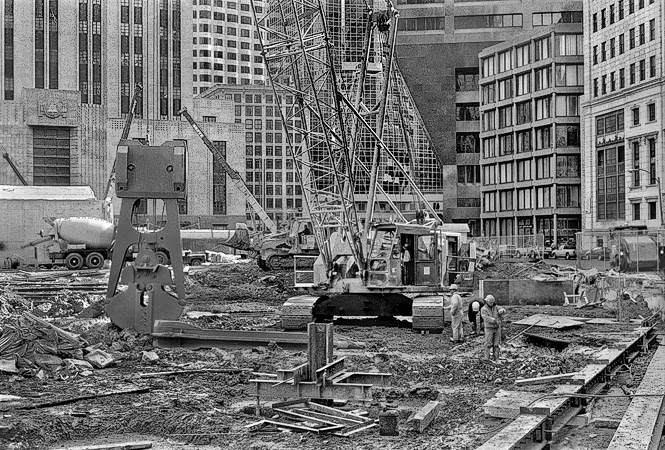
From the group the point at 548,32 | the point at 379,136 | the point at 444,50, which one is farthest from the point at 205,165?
the point at 379,136

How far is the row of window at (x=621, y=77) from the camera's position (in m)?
82.8

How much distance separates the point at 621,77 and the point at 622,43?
3.13m

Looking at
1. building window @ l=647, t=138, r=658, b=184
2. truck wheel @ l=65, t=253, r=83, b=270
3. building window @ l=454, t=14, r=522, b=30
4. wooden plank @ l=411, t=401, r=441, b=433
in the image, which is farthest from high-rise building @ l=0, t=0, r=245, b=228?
wooden plank @ l=411, t=401, r=441, b=433

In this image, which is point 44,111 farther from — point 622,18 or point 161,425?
point 161,425

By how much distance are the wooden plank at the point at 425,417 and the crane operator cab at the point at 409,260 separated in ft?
38.6

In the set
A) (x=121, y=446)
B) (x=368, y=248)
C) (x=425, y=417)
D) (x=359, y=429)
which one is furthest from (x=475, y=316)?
(x=121, y=446)

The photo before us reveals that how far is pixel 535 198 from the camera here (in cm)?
9994

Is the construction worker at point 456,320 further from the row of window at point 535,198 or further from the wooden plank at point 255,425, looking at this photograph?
the row of window at point 535,198

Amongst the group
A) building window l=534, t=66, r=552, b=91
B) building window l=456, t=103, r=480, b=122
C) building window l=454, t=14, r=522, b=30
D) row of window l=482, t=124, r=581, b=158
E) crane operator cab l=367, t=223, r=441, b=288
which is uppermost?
building window l=454, t=14, r=522, b=30

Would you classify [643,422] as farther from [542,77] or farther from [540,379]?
[542,77]

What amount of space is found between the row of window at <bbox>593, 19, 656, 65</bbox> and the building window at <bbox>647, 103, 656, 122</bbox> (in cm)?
568

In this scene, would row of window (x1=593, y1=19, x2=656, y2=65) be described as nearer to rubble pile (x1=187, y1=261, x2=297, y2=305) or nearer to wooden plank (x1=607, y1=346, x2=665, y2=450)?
rubble pile (x1=187, y1=261, x2=297, y2=305)

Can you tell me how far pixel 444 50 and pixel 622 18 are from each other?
29.7 metres

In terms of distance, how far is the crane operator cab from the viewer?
24875mm
